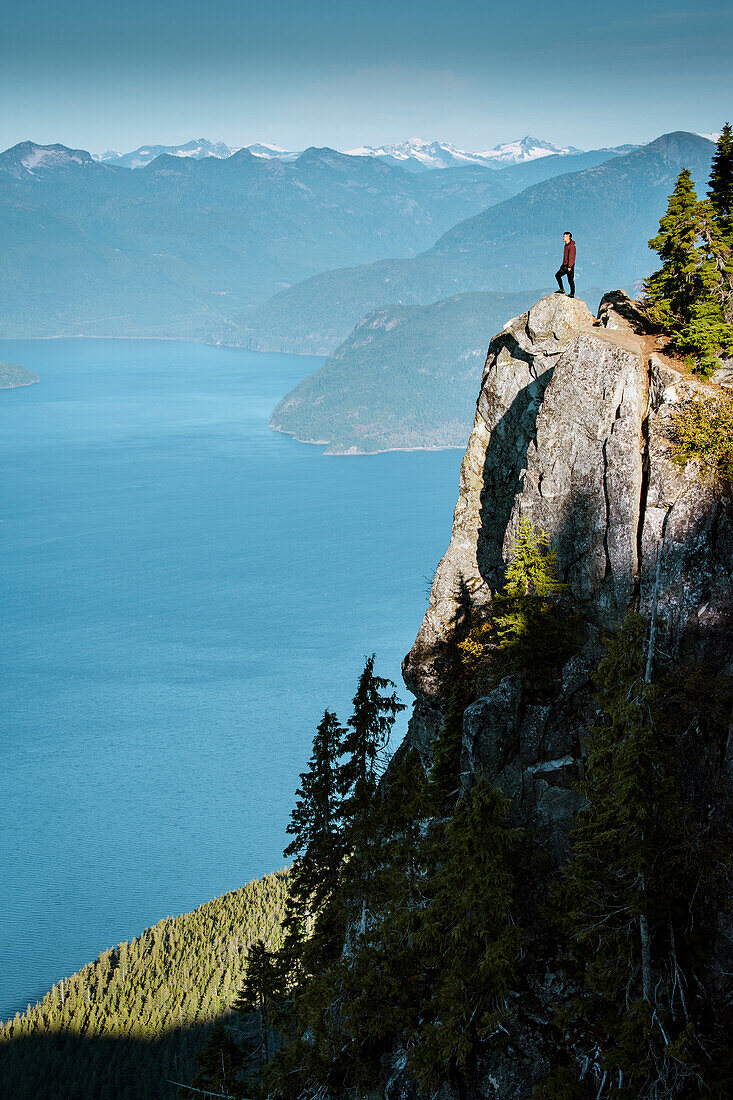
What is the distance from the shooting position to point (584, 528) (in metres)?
20.5

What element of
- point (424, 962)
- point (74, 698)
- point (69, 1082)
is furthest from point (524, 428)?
point (74, 698)

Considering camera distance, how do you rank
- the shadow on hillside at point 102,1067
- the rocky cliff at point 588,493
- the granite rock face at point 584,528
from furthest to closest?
the shadow on hillside at point 102,1067
the rocky cliff at point 588,493
the granite rock face at point 584,528

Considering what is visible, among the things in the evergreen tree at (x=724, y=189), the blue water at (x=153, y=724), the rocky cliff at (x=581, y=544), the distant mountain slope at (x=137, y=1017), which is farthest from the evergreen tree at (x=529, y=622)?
the blue water at (x=153, y=724)

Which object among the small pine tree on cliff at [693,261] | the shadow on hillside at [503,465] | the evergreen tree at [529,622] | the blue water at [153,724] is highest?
the small pine tree on cliff at [693,261]

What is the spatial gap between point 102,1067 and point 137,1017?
4014 mm

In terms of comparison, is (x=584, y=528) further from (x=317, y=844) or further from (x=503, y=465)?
(x=317, y=844)

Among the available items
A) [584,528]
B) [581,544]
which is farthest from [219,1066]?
[584,528]

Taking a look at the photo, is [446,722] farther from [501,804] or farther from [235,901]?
[235,901]

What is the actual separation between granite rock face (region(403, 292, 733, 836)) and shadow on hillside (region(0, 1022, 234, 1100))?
5087cm

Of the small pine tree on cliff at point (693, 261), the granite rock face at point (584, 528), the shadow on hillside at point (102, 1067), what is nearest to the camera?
the granite rock face at point (584, 528)

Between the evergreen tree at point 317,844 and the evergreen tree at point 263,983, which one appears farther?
the evergreen tree at point 263,983

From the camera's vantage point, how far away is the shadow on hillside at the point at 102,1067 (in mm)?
60281

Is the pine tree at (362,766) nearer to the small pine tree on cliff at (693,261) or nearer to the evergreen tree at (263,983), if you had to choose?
the evergreen tree at (263,983)

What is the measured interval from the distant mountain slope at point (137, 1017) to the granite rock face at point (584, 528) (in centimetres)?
4343
